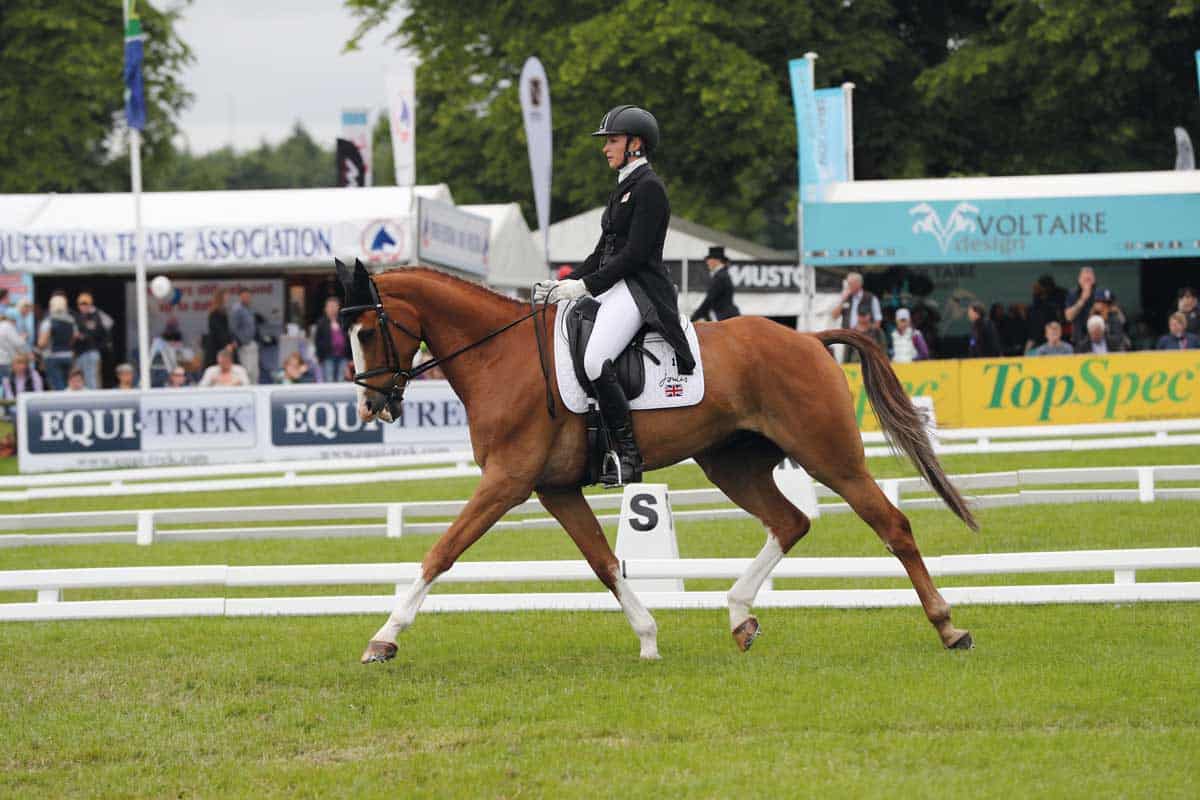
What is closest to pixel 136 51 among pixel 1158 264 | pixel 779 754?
pixel 1158 264

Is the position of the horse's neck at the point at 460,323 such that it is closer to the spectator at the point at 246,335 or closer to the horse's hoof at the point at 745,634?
the horse's hoof at the point at 745,634

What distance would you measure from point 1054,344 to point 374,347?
15511 mm

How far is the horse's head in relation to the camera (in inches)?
328

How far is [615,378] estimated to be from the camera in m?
8.26

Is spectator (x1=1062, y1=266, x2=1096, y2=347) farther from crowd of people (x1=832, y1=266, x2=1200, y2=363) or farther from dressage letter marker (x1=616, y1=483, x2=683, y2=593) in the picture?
dressage letter marker (x1=616, y1=483, x2=683, y2=593)

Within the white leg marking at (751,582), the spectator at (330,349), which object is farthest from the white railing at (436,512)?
the spectator at (330,349)

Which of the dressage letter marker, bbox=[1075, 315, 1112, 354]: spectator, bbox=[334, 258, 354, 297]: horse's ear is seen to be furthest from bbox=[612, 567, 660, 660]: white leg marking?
bbox=[1075, 315, 1112, 354]: spectator

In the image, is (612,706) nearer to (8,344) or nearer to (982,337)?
(982,337)

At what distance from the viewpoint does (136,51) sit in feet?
79.5

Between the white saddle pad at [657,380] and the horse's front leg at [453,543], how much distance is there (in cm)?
54

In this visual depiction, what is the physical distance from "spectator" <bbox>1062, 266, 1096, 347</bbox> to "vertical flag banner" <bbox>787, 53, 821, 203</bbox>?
4.12m

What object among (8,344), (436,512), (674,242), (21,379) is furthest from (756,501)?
(674,242)

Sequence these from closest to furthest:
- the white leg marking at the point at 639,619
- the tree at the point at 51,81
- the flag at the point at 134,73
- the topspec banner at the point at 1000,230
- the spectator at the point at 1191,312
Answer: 1. the white leg marking at the point at 639,619
2. the spectator at the point at 1191,312
3. the topspec banner at the point at 1000,230
4. the flag at the point at 134,73
5. the tree at the point at 51,81

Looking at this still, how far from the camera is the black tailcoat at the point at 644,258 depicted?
829 cm
